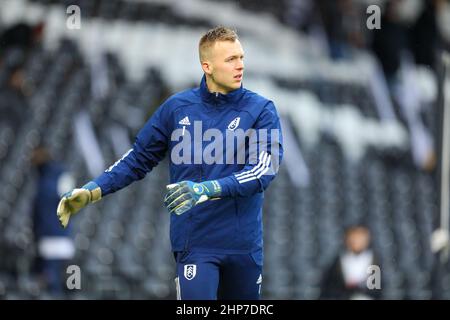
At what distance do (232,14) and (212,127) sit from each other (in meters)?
18.1

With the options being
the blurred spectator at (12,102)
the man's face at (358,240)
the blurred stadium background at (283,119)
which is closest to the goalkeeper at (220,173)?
the blurred stadium background at (283,119)

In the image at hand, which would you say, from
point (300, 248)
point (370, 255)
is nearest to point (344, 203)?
point (300, 248)

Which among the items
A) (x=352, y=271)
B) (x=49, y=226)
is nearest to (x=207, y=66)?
(x=352, y=271)

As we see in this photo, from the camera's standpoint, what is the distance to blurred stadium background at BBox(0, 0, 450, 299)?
16078 mm

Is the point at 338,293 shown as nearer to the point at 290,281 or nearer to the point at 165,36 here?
the point at 290,281

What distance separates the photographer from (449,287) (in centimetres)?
1619

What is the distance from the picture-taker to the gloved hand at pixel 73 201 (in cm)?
779

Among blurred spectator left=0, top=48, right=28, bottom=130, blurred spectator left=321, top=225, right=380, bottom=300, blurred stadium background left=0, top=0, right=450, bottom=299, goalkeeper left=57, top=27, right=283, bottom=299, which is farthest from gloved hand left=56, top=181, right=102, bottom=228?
blurred spectator left=0, top=48, right=28, bottom=130

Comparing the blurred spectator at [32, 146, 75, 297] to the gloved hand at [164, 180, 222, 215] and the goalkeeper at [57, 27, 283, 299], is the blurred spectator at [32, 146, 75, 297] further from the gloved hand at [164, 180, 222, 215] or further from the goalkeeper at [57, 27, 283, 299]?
the gloved hand at [164, 180, 222, 215]

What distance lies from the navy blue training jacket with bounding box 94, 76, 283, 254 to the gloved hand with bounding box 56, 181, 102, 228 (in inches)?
5.0

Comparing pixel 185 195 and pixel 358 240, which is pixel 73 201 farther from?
pixel 358 240

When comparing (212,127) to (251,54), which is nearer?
(212,127)

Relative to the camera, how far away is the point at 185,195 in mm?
7379

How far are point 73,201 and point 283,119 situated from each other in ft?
49.6
